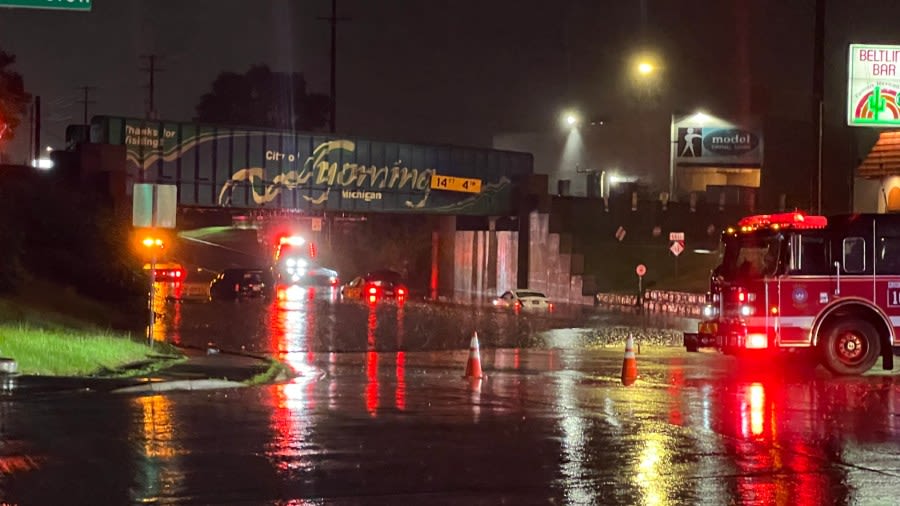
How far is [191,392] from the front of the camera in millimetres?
16719

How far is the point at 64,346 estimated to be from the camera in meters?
19.4

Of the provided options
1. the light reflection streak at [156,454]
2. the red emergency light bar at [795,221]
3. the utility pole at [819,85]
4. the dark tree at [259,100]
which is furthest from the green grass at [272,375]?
the dark tree at [259,100]

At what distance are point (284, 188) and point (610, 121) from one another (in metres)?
24.6

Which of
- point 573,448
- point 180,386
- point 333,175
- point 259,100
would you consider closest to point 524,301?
point 333,175

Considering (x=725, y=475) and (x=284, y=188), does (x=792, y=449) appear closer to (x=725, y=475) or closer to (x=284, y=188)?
(x=725, y=475)

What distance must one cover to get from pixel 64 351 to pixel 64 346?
479mm

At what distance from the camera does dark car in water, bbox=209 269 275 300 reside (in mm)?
50475

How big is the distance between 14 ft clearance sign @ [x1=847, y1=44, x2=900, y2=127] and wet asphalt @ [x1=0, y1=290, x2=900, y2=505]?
1570 centimetres

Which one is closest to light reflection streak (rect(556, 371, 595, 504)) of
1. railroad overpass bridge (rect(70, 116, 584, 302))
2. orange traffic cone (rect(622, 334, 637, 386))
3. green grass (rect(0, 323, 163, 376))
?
orange traffic cone (rect(622, 334, 637, 386))

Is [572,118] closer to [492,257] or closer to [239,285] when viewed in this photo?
[492,257]

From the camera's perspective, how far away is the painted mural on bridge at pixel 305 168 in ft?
172

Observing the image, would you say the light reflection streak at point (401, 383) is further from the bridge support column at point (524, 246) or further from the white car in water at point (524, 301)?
the bridge support column at point (524, 246)

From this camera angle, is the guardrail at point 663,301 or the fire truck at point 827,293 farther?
the guardrail at point 663,301

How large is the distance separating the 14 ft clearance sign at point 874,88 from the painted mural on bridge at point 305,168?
2829 cm
